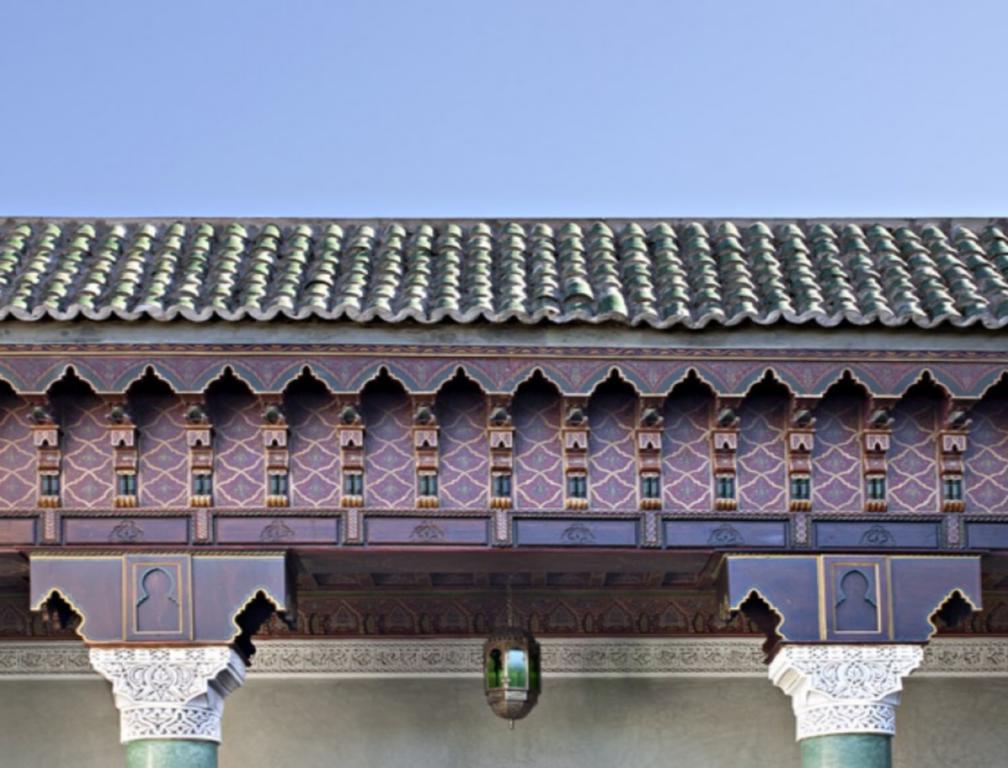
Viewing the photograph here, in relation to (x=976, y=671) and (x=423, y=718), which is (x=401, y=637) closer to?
(x=423, y=718)

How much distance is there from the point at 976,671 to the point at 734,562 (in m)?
2.43

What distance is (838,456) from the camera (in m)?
Result: 9.55

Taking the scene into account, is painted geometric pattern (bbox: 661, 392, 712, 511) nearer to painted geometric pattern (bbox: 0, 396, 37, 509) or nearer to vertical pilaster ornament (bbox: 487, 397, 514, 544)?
vertical pilaster ornament (bbox: 487, 397, 514, 544)

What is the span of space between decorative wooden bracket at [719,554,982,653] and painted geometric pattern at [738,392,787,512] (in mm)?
237

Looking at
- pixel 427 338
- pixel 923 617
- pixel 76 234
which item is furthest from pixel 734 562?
pixel 76 234

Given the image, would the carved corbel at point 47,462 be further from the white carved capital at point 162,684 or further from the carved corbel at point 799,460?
the carved corbel at point 799,460

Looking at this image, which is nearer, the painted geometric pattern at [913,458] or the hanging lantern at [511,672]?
the painted geometric pattern at [913,458]

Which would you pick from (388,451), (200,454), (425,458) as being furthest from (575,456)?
(200,454)

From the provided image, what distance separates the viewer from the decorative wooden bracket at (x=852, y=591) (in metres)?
9.38

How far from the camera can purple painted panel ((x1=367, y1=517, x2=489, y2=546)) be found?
9.36 m

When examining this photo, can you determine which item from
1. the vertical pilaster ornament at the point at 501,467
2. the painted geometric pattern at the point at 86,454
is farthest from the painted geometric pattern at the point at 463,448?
the painted geometric pattern at the point at 86,454

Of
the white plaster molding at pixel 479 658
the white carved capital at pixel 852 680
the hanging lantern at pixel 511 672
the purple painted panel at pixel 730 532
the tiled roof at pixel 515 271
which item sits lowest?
the white carved capital at pixel 852 680

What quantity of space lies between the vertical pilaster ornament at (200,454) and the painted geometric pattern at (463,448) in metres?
0.93

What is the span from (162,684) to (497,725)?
2478 millimetres
